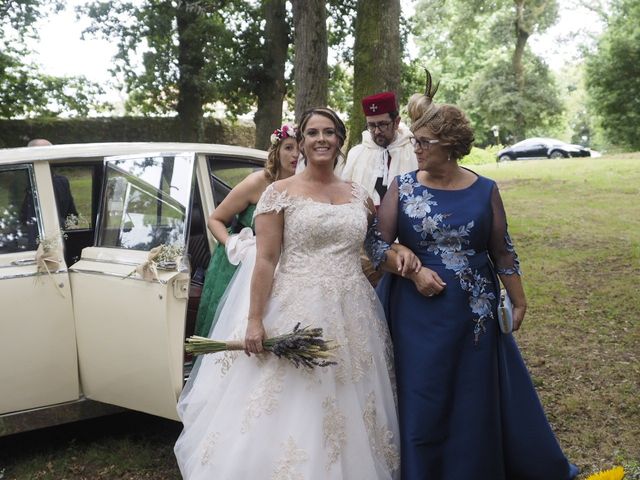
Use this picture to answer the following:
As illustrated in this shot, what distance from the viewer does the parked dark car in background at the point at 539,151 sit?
33.1 metres

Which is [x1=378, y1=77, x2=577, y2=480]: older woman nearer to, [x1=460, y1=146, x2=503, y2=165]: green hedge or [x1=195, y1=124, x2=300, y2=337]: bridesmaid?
[x1=195, y1=124, x2=300, y2=337]: bridesmaid

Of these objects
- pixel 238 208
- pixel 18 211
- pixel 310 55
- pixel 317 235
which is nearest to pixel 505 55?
pixel 310 55

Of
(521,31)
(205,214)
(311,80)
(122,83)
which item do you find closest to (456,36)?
(521,31)

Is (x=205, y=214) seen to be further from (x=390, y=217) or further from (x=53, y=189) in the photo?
(x=390, y=217)

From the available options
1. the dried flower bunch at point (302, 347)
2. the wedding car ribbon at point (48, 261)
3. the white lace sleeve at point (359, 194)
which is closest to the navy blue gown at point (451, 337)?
the white lace sleeve at point (359, 194)

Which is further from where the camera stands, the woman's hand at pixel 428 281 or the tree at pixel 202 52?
the tree at pixel 202 52

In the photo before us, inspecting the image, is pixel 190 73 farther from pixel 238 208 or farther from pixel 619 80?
pixel 619 80

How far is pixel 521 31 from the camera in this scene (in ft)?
118

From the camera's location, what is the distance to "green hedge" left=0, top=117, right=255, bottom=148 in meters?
20.1

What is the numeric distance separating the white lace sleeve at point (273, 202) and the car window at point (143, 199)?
3.49ft

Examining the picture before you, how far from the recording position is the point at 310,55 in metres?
8.75

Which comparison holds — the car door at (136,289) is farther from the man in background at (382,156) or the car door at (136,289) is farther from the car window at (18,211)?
the man in background at (382,156)

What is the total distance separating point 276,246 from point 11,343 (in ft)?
Result: 5.63

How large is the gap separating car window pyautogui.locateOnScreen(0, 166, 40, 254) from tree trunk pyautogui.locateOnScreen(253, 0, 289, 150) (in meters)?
10.3
